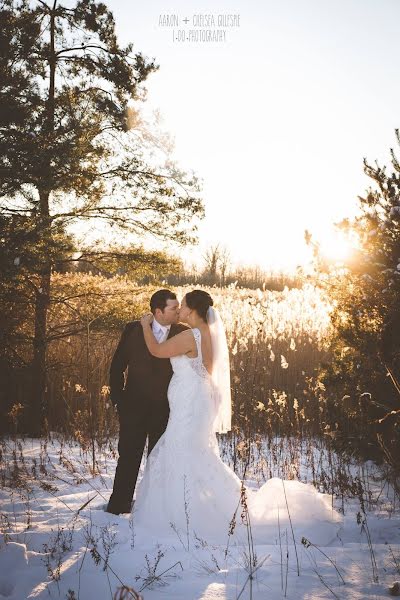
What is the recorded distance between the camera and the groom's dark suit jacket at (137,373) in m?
4.70

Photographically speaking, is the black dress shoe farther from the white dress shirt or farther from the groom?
the white dress shirt

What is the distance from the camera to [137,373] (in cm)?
471

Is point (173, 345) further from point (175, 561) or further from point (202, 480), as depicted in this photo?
point (175, 561)

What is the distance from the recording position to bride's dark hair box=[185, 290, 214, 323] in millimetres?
4551

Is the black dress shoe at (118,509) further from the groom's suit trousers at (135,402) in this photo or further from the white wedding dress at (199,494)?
Answer: the white wedding dress at (199,494)

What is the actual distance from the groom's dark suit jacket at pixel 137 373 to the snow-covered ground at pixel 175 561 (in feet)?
3.84

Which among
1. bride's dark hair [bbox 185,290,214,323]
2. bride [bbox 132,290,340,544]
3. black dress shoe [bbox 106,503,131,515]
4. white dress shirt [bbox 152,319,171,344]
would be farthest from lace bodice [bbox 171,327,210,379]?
black dress shoe [bbox 106,503,131,515]

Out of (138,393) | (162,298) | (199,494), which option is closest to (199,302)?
(162,298)

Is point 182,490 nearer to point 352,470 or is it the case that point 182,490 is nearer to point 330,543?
point 330,543

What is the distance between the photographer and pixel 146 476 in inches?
182

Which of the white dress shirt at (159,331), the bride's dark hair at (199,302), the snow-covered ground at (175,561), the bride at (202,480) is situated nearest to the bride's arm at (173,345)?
the bride at (202,480)

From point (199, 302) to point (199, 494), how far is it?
182 cm

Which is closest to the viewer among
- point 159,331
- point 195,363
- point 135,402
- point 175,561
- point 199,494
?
point 175,561

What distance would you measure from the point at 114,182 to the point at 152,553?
17.8 feet
